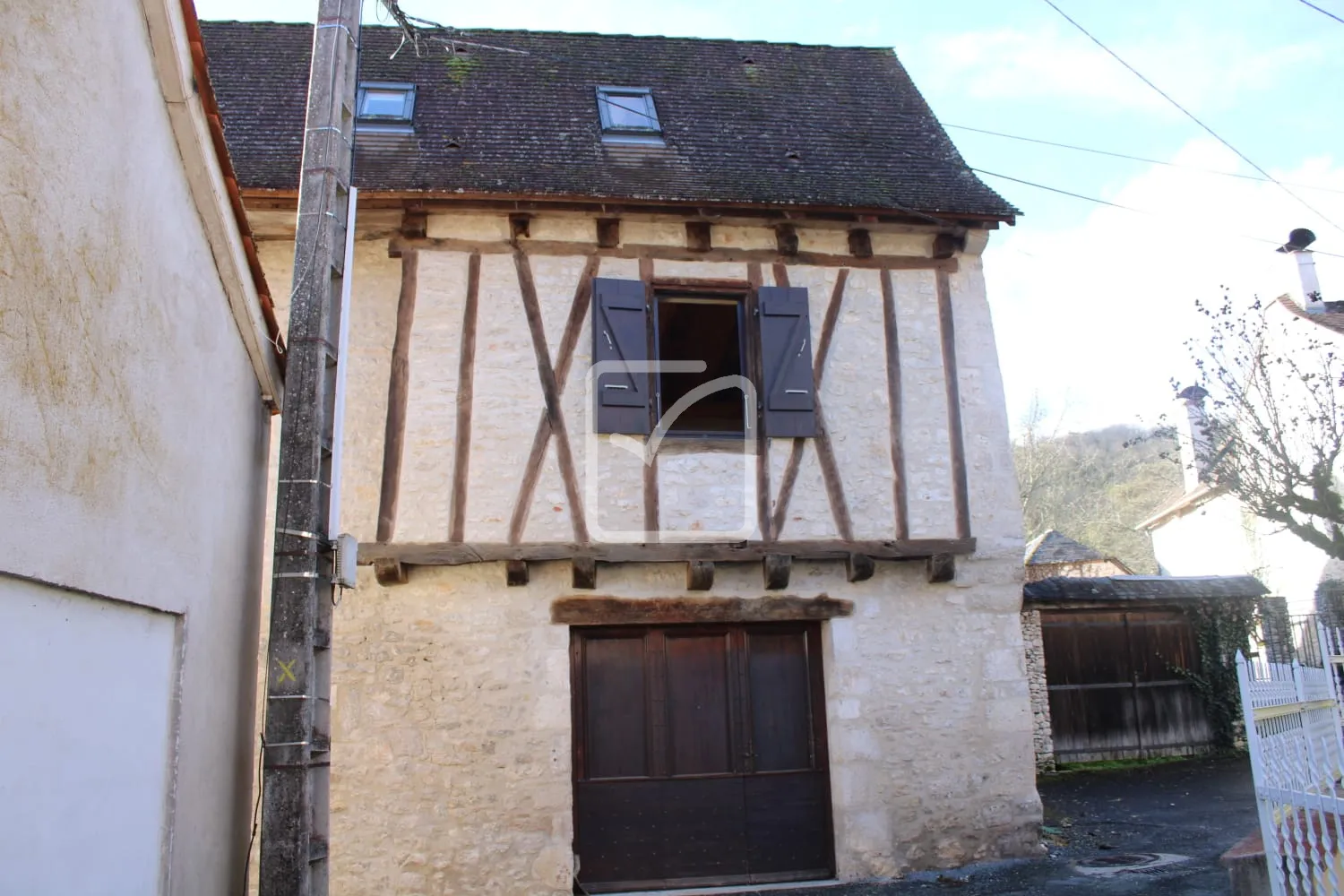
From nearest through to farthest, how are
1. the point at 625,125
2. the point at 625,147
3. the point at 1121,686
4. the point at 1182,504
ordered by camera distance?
the point at 625,147 → the point at 625,125 → the point at 1121,686 → the point at 1182,504

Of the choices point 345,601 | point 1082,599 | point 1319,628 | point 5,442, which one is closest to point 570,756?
point 345,601

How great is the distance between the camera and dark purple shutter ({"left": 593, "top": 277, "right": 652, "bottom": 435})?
750 cm

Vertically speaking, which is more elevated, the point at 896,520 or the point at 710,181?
the point at 710,181

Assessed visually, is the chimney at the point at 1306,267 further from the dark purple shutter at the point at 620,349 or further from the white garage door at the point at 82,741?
the white garage door at the point at 82,741

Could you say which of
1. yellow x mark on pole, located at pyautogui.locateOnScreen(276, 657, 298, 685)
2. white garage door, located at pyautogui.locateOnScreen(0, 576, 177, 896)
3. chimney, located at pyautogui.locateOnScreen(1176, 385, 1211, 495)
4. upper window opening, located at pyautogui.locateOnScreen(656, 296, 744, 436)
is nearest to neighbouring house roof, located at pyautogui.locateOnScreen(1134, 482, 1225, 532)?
chimney, located at pyautogui.locateOnScreen(1176, 385, 1211, 495)

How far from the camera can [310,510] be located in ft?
13.7

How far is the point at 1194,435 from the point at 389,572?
15.1 meters

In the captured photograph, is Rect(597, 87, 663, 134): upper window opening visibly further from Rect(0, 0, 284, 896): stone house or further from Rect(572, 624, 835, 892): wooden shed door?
Rect(0, 0, 284, 896): stone house

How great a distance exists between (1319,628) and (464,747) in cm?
537

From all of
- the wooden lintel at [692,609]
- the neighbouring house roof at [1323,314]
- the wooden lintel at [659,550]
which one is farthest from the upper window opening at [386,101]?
the neighbouring house roof at [1323,314]

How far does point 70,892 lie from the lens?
9.59 feet

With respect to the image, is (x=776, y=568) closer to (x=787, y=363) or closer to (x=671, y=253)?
(x=787, y=363)

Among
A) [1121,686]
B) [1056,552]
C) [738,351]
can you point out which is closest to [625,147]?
[738,351]

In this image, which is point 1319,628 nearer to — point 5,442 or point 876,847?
point 876,847
